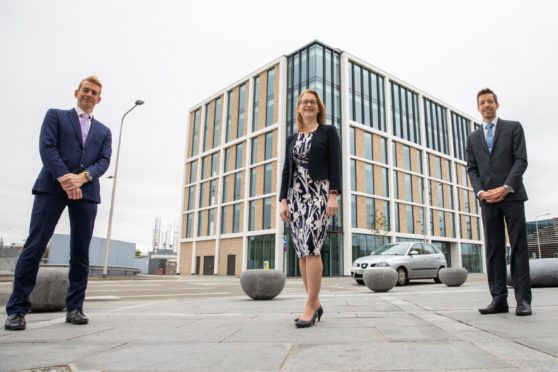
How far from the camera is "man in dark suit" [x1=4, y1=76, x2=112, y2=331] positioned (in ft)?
10.3

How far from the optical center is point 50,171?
321 cm

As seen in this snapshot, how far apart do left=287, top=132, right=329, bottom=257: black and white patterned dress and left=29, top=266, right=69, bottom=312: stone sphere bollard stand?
292 cm

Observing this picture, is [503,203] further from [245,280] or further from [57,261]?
[57,261]

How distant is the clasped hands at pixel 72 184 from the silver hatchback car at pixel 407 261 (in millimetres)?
10180

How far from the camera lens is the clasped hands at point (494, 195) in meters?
3.44

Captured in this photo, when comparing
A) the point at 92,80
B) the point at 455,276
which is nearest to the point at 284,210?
the point at 92,80

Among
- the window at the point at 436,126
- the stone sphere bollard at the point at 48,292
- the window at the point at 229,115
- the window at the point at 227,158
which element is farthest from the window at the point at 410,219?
the stone sphere bollard at the point at 48,292

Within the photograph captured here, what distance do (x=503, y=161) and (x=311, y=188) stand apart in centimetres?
186

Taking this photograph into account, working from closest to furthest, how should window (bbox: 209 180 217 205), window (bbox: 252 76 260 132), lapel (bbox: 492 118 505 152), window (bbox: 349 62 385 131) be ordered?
1. lapel (bbox: 492 118 505 152)
2. window (bbox: 349 62 385 131)
3. window (bbox: 252 76 260 132)
4. window (bbox: 209 180 217 205)

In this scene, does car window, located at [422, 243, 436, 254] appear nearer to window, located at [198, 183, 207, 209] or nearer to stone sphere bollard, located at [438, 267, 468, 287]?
stone sphere bollard, located at [438, 267, 468, 287]

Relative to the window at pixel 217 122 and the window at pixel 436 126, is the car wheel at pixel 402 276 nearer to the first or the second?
the window at pixel 217 122

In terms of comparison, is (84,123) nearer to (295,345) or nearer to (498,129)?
(295,345)

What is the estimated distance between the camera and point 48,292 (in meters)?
4.38

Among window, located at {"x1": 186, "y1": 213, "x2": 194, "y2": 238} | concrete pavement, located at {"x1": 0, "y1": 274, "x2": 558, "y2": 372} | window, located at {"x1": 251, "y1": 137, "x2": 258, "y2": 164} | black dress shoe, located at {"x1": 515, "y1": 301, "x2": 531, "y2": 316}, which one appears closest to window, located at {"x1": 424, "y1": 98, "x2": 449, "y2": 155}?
window, located at {"x1": 251, "y1": 137, "x2": 258, "y2": 164}
